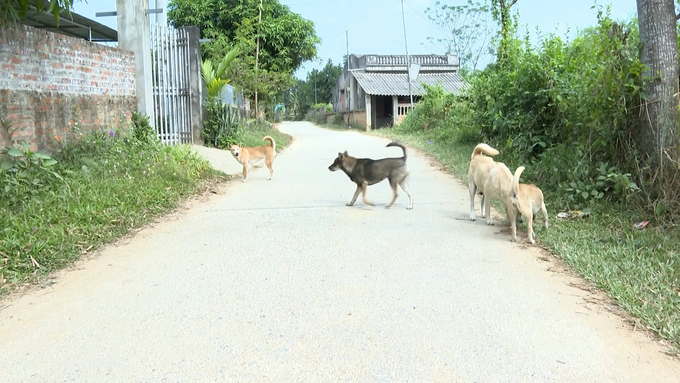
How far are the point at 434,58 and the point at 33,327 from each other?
3501cm

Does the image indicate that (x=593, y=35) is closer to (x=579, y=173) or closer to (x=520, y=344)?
(x=579, y=173)

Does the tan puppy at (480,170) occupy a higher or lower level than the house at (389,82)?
lower

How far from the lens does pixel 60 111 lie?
8328 mm

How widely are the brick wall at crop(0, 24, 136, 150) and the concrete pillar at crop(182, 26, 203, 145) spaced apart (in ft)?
12.1

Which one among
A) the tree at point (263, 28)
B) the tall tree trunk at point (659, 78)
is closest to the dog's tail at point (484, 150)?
the tall tree trunk at point (659, 78)

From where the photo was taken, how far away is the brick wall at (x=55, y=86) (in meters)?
7.30

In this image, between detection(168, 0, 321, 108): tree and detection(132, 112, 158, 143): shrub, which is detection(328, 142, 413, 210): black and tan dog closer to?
detection(132, 112, 158, 143): shrub

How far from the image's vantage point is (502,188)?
6.36 metres

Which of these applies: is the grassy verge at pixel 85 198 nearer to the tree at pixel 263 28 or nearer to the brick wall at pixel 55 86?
the brick wall at pixel 55 86

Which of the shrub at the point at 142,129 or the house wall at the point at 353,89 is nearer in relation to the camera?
the shrub at the point at 142,129

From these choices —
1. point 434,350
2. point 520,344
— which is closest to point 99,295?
point 434,350

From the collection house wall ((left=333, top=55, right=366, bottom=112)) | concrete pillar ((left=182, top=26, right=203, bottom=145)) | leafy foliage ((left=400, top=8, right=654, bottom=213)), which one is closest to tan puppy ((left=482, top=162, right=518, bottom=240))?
leafy foliage ((left=400, top=8, right=654, bottom=213))

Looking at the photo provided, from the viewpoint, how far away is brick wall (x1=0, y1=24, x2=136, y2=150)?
730 cm

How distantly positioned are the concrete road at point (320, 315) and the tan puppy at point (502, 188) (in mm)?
323
